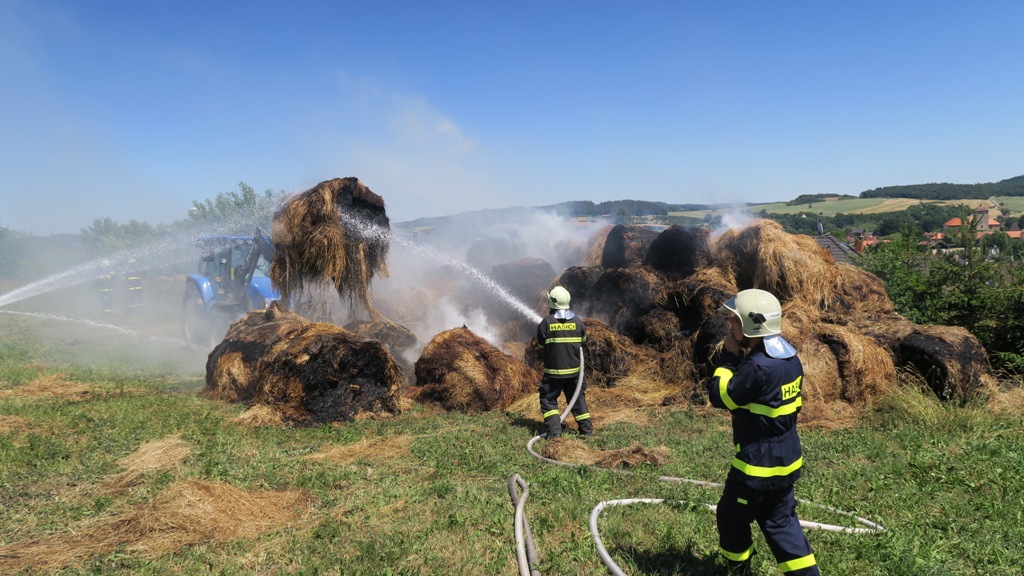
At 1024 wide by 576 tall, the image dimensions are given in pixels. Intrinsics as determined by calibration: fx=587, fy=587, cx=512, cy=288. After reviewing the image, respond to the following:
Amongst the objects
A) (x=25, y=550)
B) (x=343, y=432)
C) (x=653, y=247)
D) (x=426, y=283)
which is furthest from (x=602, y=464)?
(x=426, y=283)

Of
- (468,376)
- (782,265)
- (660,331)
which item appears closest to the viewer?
(468,376)

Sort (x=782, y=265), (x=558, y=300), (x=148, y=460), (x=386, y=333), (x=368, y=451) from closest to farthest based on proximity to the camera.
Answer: (x=148, y=460), (x=368, y=451), (x=558, y=300), (x=782, y=265), (x=386, y=333)

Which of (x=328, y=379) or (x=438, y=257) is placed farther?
(x=438, y=257)

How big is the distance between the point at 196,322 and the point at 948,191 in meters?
111

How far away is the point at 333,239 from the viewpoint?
10.4 metres

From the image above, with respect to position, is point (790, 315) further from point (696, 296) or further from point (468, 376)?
point (468, 376)

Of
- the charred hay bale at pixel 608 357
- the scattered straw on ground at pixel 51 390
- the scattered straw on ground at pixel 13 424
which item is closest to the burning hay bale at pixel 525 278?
the charred hay bale at pixel 608 357

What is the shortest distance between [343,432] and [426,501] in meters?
2.69

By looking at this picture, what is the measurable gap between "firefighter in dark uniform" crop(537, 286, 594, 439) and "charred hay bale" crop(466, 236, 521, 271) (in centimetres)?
1480

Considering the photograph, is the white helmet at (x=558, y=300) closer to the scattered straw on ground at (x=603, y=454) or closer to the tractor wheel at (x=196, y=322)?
the scattered straw on ground at (x=603, y=454)

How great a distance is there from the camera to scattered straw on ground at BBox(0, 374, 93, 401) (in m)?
8.91

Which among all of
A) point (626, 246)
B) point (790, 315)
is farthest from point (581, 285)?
point (790, 315)

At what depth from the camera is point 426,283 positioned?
16.4 meters

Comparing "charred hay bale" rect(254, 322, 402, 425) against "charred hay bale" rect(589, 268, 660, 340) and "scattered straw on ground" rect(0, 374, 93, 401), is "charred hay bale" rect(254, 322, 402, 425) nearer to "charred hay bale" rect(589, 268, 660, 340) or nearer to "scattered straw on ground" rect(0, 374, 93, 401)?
"scattered straw on ground" rect(0, 374, 93, 401)
